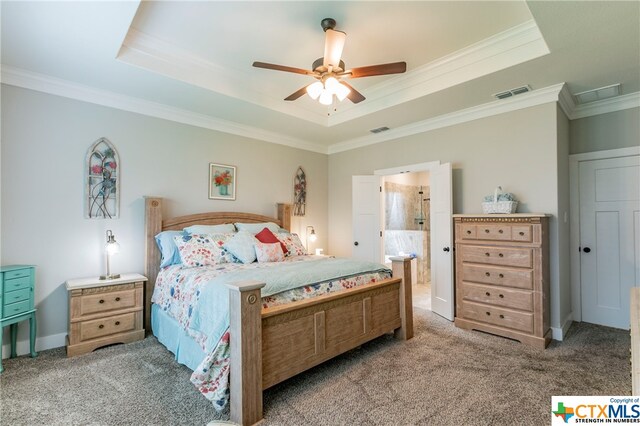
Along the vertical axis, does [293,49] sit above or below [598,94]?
above

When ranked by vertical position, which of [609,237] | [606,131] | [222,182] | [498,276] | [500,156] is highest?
[606,131]

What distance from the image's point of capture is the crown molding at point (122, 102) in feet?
9.55

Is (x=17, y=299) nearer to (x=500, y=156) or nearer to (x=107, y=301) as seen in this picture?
(x=107, y=301)

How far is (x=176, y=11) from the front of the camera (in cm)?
239

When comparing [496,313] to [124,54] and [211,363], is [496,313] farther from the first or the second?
[124,54]

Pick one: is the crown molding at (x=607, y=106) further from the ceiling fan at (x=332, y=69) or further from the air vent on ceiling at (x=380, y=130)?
the ceiling fan at (x=332, y=69)

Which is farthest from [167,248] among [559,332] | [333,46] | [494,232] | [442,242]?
[559,332]

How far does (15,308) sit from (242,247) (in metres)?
1.95

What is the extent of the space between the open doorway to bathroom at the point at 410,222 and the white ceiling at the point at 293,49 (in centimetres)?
259

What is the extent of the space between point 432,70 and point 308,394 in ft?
10.6

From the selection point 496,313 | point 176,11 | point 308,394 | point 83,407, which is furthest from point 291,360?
point 176,11

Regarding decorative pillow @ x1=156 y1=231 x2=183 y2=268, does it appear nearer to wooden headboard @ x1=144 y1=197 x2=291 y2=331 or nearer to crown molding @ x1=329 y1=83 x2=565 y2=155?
wooden headboard @ x1=144 y1=197 x2=291 y2=331

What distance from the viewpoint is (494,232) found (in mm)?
3283

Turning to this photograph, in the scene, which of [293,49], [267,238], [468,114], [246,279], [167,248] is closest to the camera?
[246,279]
